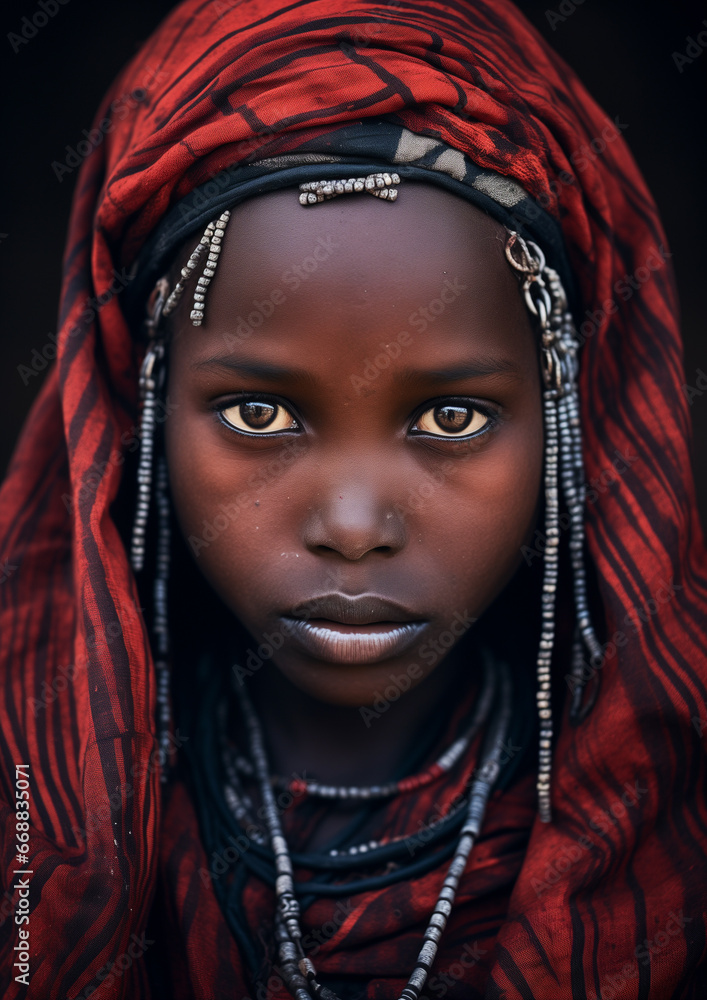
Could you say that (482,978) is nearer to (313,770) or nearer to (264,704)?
(313,770)

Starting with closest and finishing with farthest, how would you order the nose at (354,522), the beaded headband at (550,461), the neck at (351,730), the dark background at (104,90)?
the nose at (354,522), the beaded headband at (550,461), the neck at (351,730), the dark background at (104,90)

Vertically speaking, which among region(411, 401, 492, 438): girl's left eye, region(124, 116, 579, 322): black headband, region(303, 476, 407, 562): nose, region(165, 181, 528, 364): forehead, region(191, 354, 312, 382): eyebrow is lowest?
region(303, 476, 407, 562): nose

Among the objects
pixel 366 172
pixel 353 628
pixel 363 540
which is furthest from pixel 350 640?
pixel 366 172

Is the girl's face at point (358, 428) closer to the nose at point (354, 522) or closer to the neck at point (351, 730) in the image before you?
the nose at point (354, 522)

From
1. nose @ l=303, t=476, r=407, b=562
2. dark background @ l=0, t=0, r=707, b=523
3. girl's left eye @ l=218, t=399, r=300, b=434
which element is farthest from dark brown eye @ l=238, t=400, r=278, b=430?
dark background @ l=0, t=0, r=707, b=523

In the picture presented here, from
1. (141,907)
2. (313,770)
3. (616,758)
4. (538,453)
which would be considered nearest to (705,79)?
(538,453)

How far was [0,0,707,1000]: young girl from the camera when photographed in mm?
1068

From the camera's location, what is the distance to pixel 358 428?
107 cm

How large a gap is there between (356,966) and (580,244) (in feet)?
3.37

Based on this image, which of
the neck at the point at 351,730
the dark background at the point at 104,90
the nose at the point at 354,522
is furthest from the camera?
the dark background at the point at 104,90

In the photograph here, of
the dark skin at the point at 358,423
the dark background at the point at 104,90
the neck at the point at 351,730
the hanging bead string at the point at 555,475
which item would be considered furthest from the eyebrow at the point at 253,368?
the dark background at the point at 104,90

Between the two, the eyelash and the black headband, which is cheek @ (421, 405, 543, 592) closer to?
the eyelash

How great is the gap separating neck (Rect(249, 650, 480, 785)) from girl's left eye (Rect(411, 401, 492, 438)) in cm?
39

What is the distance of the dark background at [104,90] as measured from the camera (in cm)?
191
